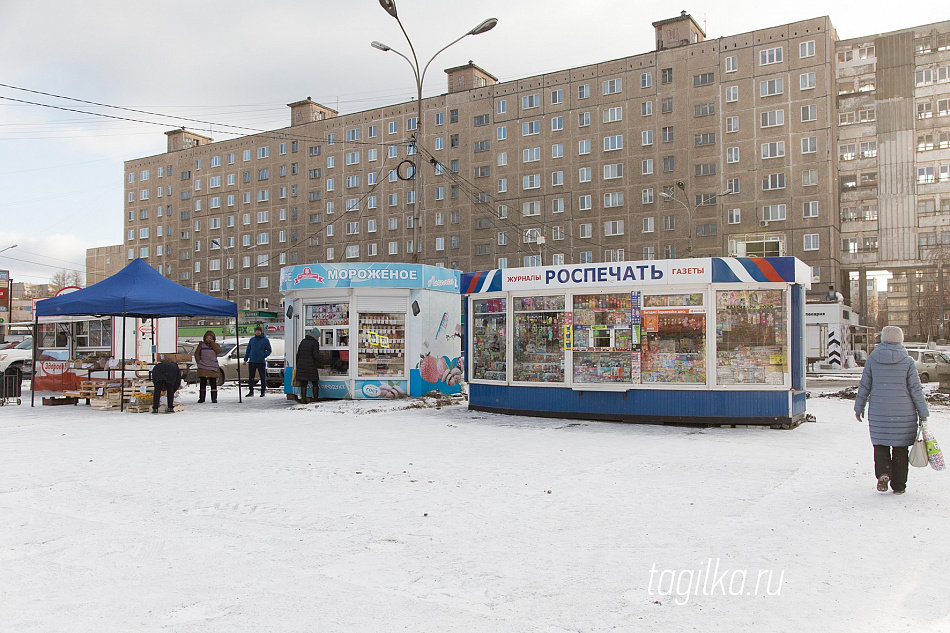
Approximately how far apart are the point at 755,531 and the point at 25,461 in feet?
27.9

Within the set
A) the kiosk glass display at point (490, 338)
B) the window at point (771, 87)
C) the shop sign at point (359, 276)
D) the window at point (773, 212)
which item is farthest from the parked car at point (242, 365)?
the window at point (771, 87)

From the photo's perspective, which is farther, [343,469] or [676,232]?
[676,232]

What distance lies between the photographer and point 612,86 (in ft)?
172

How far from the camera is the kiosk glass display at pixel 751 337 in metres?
12.2

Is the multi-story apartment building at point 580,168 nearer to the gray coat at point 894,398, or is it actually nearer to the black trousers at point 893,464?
the gray coat at point 894,398

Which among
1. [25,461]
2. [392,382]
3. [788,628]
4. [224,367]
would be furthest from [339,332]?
[788,628]

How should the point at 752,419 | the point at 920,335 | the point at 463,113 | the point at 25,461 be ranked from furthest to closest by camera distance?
the point at 920,335 → the point at 463,113 → the point at 752,419 → the point at 25,461

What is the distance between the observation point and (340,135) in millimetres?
65500

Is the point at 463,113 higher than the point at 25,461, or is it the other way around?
the point at 463,113

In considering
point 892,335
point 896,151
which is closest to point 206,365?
point 892,335

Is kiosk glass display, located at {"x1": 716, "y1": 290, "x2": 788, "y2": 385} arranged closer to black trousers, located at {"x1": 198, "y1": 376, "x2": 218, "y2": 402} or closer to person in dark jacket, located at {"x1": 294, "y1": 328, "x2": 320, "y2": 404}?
person in dark jacket, located at {"x1": 294, "y1": 328, "x2": 320, "y2": 404}

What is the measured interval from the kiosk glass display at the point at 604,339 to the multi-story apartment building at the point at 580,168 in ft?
87.8

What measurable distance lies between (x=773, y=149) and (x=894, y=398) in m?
45.4

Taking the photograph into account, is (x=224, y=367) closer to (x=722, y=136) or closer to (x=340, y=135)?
(x=722, y=136)
